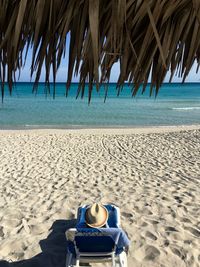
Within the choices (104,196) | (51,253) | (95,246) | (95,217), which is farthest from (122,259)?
(104,196)

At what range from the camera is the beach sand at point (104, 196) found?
3.99 m

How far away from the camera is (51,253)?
156 inches

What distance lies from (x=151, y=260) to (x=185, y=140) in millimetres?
9518

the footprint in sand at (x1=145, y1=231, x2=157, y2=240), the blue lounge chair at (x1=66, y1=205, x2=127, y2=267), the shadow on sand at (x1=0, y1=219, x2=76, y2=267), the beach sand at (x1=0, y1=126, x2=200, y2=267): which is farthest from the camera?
the footprint in sand at (x1=145, y1=231, x2=157, y2=240)

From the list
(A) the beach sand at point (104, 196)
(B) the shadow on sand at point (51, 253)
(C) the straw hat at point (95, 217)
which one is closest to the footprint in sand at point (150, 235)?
(A) the beach sand at point (104, 196)

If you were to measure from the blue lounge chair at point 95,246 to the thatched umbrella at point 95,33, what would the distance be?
1722 mm

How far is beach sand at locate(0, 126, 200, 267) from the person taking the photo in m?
3.99

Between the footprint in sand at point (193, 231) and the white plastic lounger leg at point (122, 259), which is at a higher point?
the white plastic lounger leg at point (122, 259)

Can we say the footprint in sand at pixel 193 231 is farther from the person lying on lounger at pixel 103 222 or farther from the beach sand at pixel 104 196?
the person lying on lounger at pixel 103 222

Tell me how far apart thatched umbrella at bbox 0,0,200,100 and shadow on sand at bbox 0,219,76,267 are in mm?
2646

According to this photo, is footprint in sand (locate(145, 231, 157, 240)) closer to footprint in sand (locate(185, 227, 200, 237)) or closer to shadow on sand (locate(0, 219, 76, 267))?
footprint in sand (locate(185, 227, 200, 237))

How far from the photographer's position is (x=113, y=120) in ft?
80.1

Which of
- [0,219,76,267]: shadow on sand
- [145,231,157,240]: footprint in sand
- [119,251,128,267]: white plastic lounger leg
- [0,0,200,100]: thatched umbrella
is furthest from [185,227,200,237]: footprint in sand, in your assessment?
[0,0,200,100]: thatched umbrella

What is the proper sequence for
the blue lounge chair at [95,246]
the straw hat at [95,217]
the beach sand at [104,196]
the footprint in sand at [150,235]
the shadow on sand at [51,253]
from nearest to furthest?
the blue lounge chair at [95,246] → the straw hat at [95,217] → the shadow on sand at [51,253] → the beach sand at [104,196] → the footprint in sand at [150,235]
